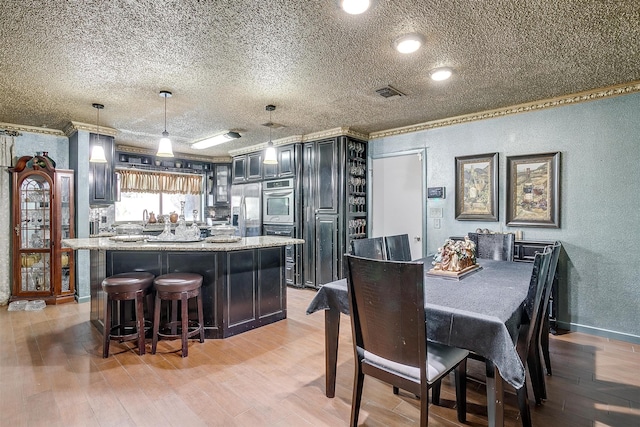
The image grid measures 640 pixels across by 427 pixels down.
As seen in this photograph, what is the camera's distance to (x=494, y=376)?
1.48m

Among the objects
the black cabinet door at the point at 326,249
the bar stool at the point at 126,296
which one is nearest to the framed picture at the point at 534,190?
the black cabinet door at the point at 326,249

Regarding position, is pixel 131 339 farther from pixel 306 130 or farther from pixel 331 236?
pixel 306 130

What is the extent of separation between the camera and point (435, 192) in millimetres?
4402

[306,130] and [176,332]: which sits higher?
[306,130]

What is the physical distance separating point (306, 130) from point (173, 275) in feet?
9.58

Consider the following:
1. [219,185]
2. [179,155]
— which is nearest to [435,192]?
[219,185]

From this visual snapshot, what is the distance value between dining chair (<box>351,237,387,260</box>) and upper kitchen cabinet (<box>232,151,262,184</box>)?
3.66 meters

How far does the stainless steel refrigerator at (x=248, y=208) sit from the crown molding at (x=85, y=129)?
2.28 meters

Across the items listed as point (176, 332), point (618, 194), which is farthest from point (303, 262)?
point (618, 194)

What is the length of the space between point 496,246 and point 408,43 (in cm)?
220

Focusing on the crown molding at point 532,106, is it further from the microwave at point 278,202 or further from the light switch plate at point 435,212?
the microwave at point 278,202

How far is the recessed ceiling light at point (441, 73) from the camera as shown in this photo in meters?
2.81

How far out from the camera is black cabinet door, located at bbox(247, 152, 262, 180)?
6.07 metres

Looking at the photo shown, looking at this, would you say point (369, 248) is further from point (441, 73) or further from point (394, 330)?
point (441, 73)
